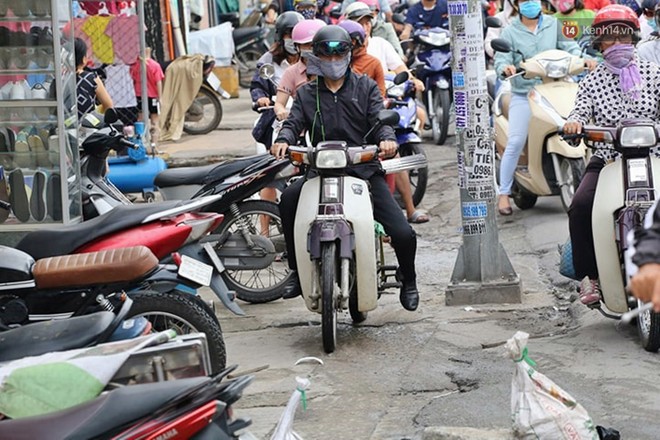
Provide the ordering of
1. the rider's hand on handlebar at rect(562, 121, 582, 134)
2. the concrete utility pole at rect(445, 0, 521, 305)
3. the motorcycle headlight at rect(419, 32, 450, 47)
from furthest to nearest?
the motorcycle headlight at rect(419, 32, 450, 47) → the concrete utility pole at rect(445, 0, 521, 305) → the rider's hand on handlebar at rect(562, 121, 582, 134)

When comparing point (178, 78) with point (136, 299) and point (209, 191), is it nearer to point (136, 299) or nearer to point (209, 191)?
point (209, 191)

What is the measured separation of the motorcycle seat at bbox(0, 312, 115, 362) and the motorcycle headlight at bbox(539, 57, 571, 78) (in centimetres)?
665

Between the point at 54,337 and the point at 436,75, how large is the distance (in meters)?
11.5

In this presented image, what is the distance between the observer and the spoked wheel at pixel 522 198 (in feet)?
38.3

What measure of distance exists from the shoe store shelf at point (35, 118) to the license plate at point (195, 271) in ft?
9.06

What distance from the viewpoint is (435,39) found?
52.2 ft

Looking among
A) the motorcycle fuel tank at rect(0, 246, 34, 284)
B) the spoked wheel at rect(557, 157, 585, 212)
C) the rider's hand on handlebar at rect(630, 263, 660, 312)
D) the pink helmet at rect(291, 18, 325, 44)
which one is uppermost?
the pink helmet at rect(291, 18, 325, 44)

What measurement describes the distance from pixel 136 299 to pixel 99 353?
6.21ft

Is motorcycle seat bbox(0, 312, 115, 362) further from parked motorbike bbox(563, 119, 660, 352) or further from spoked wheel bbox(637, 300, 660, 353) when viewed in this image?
parked motorbike bbox(563, 119, 660, 352)

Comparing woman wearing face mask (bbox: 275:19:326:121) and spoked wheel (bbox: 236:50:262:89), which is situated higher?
woman wearing face mask (bbox: 275:19:326:121)

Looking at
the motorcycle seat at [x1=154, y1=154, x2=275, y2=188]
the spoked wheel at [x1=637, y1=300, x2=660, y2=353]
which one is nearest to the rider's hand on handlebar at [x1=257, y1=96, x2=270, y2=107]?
the motorcycle seat at [x1=154, y1=154, x2=275, y2=188]

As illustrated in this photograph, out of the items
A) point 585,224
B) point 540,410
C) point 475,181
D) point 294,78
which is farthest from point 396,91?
point 540,410

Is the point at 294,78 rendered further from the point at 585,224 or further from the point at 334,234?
the point at 585,224

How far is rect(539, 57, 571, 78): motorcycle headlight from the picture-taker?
10.6m
